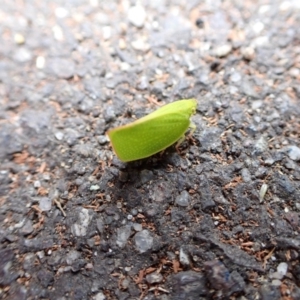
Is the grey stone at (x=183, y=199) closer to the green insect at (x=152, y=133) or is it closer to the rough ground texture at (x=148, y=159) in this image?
the rough ground texture at (x=148, y=159)

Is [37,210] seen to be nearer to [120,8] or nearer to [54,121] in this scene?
[54,121]

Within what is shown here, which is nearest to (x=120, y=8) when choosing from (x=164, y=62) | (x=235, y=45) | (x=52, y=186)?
(x=164, y=62)

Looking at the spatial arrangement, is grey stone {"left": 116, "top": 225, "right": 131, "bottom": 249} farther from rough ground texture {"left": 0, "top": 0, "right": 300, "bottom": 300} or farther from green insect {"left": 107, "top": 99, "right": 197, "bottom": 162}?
green insect {"left": 107, "top": 99, "right": 197, "bottom": 162}

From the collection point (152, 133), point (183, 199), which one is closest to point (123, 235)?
point (183, 199)

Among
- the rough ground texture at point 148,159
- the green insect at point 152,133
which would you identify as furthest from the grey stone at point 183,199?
the green insect at point 152,133

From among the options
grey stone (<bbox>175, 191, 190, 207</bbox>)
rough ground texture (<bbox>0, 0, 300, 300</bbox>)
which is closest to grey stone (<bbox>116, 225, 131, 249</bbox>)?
rough ground texture (<bbox>0, 0, 300, 300</bbox>)

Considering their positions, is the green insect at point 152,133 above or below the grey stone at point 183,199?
above
